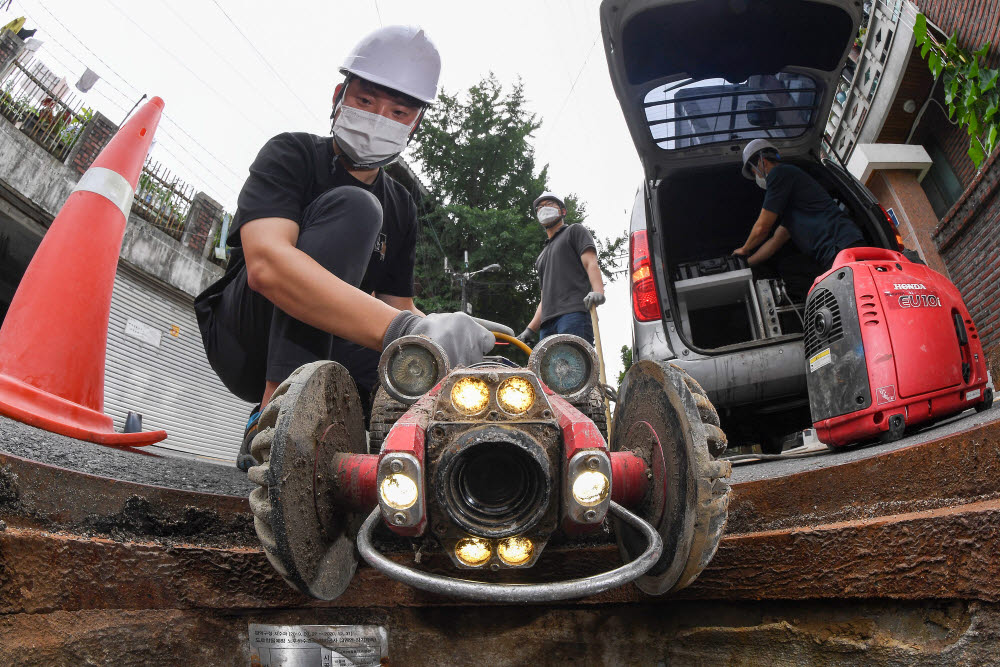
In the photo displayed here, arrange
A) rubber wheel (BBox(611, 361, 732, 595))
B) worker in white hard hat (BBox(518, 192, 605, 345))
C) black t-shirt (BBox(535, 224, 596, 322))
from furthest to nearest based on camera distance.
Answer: black t-shirt (BBox(535, 224, 596, 322))
worker in white hard hat (BBox(518, 192, 605, 345))
rubber wheel (BBox(611, 361, 732, 595))

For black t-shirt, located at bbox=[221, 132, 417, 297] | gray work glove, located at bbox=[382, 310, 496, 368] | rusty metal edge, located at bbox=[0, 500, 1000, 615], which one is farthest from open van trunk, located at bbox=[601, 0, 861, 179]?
rusty metal edge, located at bbox=[0, 500, 1000, 615]

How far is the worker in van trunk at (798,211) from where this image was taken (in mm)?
3008

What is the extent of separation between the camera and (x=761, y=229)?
140 inches

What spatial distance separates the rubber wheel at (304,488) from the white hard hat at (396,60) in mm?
1495

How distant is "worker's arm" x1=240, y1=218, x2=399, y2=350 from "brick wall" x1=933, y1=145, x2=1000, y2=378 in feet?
19.3

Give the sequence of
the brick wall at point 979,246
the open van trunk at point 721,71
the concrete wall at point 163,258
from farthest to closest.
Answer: the concrete wall at point 163,258, the brick wall at point 979,246, the open van trunk at point 721,71

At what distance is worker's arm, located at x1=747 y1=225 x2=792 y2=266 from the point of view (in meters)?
3.59

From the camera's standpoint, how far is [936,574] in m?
1.01

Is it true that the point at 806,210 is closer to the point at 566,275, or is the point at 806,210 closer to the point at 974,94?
the point at 566,275

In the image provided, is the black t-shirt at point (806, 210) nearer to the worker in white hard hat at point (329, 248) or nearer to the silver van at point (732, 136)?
the silver van at point (732, 136)

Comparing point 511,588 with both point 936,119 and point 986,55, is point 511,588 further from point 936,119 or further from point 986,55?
point 936,119

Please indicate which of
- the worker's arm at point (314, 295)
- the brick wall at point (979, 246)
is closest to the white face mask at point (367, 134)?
the worker's arm at point (314, 295)

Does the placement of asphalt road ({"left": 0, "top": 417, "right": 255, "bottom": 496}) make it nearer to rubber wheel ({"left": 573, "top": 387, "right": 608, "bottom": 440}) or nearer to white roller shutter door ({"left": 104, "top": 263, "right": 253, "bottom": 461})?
rubber wheel ({"left": 573, "top": 387, "right": 608, "bottom": 440})

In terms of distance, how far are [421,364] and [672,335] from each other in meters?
2.24
